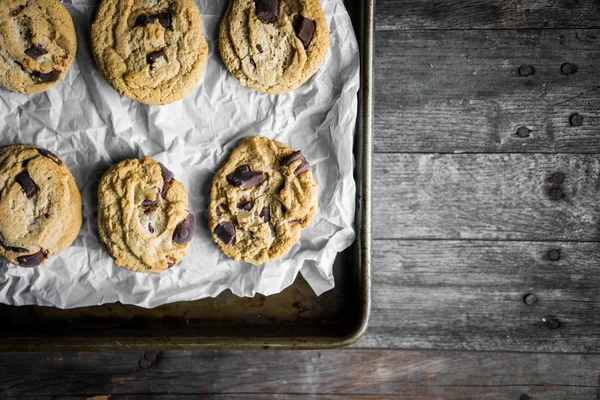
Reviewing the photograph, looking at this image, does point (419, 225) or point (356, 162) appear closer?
point (356, 162)

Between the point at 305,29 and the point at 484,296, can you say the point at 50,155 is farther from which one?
the point at 484,296

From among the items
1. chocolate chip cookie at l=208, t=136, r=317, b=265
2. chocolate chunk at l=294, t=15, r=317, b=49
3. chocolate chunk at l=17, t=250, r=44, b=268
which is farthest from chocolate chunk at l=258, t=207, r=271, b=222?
chocolate chunk at l=17, t=250, r=44, b=268

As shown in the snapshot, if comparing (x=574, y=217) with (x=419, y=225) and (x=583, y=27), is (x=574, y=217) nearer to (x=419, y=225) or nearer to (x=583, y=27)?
(x=419, y=225)

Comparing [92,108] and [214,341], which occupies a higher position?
[92,108]

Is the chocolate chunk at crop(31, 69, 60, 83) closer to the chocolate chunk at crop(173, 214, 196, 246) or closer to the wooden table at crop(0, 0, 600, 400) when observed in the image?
the chocolate chunk at crop(173, 214, 196, 246)

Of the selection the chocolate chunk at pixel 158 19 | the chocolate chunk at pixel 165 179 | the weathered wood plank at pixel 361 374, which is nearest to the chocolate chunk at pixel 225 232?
the chocolate chunk at pixel 165 179

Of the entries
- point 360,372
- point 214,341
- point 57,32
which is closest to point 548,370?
point 360,372

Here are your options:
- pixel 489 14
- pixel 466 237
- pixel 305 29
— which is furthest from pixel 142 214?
pixel 489 14

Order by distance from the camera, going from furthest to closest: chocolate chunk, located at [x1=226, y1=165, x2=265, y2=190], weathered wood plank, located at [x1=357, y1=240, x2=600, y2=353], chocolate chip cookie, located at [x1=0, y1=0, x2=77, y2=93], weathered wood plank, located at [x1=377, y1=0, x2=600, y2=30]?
weathered wood plank, located at [x1=357, y1=240, x2=600, y2=353] < weathered wood plank, located at [x1=377, y1=0, x2=600, y2=30] < chocolate chunk, located at [x1=226, y1=165, x2=265, y2=190] < chocolate chip cookie, located at [x1=0, y1=0, x2=77, y2=93]
